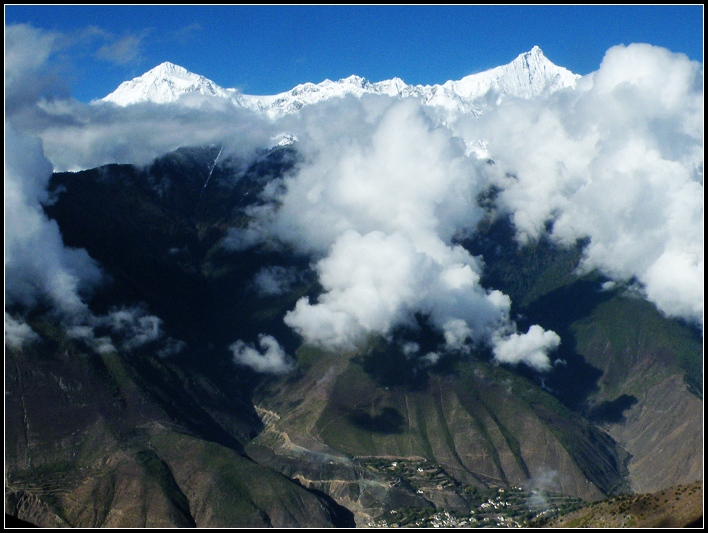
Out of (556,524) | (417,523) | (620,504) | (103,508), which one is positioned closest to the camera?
(620,504)

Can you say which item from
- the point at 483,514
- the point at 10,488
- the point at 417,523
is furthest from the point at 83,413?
the point at 483,514

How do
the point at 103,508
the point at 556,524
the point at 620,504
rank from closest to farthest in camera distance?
the point at 620,504 < the point at 556,524 < the point at 103,508

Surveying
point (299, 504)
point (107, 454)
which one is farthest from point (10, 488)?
point (299, 504)

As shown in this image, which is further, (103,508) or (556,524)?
(103,508)

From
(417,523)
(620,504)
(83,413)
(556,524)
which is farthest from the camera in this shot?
(83,413)

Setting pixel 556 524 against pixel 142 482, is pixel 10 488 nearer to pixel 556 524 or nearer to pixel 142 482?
pixel 142 482

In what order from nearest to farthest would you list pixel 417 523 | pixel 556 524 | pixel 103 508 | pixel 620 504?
1. pixel 620 504
2. pixel 556 524
3. pixel 103 508
4. pixel 417 523

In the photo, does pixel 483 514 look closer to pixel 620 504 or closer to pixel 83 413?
pixel 620 504

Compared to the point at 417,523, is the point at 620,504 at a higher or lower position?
higher

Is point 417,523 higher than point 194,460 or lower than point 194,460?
lower
